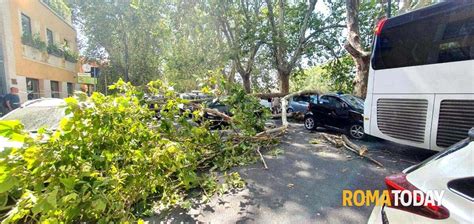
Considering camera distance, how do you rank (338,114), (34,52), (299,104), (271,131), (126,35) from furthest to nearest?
(126,35), (299,104), (34,52), (338,114), (271,131)

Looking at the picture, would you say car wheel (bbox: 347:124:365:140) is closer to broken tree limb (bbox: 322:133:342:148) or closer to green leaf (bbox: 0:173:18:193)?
broken tree limb (bbox: 322:133:342:148)

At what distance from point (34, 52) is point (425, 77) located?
1807 cm

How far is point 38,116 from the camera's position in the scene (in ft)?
17.5

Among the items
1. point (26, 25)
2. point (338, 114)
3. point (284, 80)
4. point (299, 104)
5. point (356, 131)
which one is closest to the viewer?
point (356, 131)

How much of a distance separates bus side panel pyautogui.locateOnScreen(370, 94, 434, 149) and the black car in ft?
7.30

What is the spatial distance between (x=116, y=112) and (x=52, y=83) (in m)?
17.7

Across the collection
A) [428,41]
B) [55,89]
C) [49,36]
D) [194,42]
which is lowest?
[55,89]

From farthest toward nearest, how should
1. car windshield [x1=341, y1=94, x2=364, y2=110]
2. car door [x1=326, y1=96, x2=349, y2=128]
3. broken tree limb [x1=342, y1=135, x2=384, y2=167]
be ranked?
1. car door [x1=326, y1=96, x2=349, y2=128]
2. car windshield [x1=341, y1=94, x2=364, y2=110]
3. broken tree limb [x1=342, y1=135, x2=384, y2=167]

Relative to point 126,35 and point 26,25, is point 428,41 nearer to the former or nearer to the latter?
point 126,35

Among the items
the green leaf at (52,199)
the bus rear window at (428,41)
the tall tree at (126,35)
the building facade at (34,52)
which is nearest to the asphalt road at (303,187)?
the green leaf at (52,199)

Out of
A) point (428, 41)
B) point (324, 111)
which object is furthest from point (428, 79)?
point (324, 111)

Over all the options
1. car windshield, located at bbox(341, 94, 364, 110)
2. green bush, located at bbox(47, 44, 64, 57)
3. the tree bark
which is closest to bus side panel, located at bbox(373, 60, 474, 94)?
Result: car windshield, located at bbox(341, 94, 364, 110)

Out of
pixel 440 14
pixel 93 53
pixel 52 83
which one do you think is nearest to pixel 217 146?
pixel 440 14

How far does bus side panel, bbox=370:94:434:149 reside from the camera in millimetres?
4859
